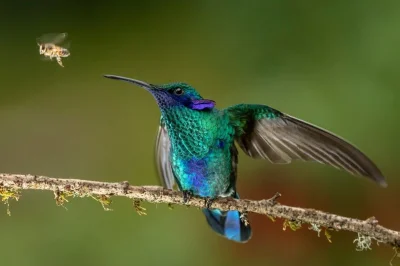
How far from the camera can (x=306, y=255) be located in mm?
2779

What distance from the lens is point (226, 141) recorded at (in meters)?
1.75

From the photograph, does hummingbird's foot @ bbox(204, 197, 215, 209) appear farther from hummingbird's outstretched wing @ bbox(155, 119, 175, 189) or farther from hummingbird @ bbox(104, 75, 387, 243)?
hummingbird's outstretched wing @ bbox(155, 119, 175, 189)

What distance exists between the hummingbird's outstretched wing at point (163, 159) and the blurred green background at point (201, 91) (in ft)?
2.52

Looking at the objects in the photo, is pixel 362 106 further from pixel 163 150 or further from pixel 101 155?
pixel 101 155

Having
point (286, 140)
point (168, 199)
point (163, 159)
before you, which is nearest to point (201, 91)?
point (163, 159)

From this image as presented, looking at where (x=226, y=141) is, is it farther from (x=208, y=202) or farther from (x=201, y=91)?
(x=201, y=91)

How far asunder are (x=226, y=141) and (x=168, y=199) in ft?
1.23

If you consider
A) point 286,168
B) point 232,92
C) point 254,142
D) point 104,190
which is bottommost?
point 104,190

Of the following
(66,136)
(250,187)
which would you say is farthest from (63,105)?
(250,187)

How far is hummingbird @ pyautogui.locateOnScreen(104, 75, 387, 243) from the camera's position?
1.62 meters

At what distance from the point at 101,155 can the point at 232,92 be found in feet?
2.72

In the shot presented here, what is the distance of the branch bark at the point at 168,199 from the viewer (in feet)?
4.12

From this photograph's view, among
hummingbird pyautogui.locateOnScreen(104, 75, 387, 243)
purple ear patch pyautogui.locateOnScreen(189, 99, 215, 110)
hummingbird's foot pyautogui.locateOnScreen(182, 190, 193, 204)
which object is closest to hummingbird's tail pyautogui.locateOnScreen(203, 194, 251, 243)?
hummingbird pyautogui.locateOnScreen(104, 75, 387, 243)

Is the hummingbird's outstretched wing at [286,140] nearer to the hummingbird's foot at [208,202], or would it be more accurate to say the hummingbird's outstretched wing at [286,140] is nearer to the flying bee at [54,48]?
the hummingbird's foot at [208,202]
